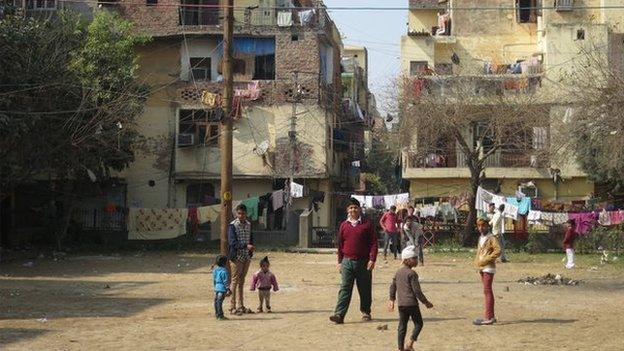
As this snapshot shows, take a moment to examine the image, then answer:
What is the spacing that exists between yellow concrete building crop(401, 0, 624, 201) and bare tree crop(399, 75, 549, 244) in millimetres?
736

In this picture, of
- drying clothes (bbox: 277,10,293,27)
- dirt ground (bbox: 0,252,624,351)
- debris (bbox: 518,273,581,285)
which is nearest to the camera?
dirt ground (bbox: 0,252,624,351)

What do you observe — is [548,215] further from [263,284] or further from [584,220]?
[263,284]

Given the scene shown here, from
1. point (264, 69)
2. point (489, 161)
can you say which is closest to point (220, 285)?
point (264, 69)

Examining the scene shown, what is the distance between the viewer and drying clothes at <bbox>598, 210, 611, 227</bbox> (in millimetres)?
34562

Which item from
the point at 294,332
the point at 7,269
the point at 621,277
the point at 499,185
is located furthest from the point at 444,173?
the point at 294,332

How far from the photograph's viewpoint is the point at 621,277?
23.1m

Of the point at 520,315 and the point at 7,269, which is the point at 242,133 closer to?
the point at 7,269

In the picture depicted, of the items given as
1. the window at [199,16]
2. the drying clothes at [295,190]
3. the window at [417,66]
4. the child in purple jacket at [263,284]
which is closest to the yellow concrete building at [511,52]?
the window at [417,66]

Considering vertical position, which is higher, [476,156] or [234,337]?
[476,156]

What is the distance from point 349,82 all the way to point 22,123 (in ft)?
121

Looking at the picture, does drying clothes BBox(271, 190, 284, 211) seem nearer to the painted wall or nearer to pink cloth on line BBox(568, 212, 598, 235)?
the painted wall

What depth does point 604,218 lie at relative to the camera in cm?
3466

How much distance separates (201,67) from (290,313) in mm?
29371

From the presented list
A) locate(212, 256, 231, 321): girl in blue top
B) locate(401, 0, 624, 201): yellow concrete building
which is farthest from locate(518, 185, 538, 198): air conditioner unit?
locate(212, 256, 231, 321): girl in blue top
